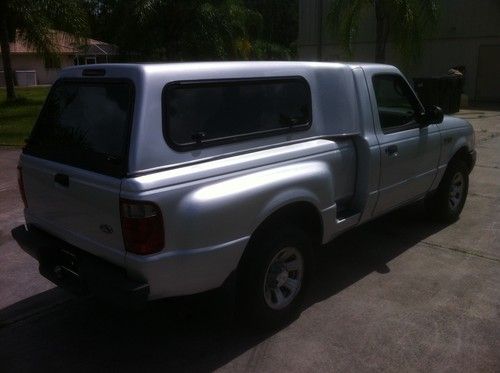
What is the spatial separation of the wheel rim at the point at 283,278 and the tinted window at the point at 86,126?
1278mm

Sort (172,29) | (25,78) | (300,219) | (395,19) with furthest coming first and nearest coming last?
(25,78), (172,29), (395,19), (300,219)

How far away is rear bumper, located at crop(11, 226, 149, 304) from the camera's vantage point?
2.85 m

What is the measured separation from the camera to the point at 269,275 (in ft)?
11.6

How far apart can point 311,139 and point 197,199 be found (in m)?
1.26

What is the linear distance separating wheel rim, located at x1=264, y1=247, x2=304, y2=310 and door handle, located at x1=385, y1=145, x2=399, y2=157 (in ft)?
4.33

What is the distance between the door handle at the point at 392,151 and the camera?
4.38 m

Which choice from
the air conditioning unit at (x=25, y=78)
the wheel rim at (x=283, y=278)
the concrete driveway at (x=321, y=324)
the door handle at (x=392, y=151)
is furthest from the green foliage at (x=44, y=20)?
the air conditioning unit at (x=25, y=78)

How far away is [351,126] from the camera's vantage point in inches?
→ 161

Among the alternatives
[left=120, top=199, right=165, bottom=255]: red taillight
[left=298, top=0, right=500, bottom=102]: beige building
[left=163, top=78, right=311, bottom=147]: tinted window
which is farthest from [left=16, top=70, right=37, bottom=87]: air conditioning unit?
[left=120, top=199, right=165, bottom=255]: red taillight

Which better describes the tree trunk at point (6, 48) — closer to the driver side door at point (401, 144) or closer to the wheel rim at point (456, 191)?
the driver side door at point (401, 144)

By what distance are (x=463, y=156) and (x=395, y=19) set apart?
11.2 m

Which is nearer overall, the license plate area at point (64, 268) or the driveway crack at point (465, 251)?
the license plate area at point (64, 268)

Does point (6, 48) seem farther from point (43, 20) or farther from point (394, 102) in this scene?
point (394, 102)

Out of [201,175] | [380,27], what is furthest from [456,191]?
[380,27]
